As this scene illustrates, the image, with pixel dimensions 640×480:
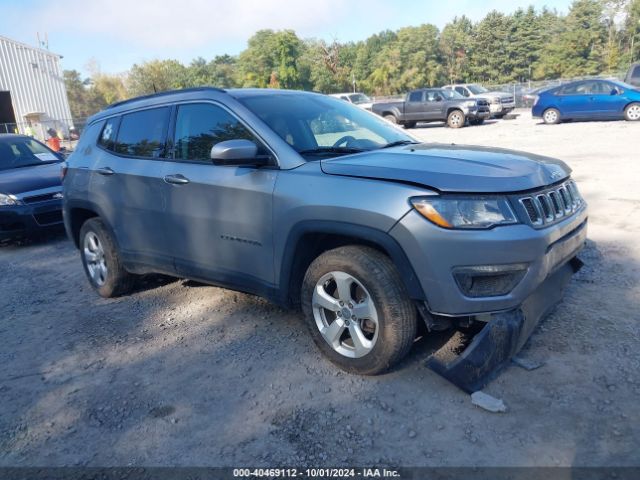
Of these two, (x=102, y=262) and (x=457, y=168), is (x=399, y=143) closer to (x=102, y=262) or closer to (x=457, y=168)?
(x=457, y=168)

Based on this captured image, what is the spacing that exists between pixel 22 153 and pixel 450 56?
70.2 m

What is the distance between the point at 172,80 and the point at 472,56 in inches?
1617

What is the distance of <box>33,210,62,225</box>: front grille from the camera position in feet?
25.3

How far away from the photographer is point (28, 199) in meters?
7.68

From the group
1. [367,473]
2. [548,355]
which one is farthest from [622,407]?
[367,473]

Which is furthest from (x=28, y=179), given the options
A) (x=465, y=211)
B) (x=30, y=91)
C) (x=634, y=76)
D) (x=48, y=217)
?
(x=30, y=91)

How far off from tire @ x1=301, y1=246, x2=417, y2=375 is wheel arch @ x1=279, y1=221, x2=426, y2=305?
0.09m

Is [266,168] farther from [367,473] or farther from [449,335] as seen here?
[367,473]

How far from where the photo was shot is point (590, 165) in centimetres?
975

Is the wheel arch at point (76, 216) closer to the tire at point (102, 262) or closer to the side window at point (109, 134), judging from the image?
the tire at point (102, 262)

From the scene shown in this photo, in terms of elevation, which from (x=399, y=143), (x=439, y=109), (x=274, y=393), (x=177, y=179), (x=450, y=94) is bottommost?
(x=274, y=393)

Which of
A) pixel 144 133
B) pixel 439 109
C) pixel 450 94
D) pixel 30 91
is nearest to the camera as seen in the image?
pixel 144 133

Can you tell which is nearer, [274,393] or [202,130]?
[274,393]

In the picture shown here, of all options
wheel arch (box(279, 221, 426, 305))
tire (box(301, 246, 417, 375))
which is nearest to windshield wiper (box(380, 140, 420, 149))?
wheel arch (box(279, 221, 426, 305))
